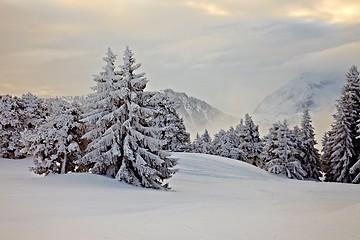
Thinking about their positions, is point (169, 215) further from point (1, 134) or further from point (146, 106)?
point (1, 134)

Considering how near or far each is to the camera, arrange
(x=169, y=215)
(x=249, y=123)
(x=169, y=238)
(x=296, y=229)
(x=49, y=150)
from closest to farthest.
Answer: (x=169, y=238) → (x=296, y=229) → (x=169, y=215) → (x=49, y=150) → (x=249, y=123)

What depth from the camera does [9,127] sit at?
34.3 meters

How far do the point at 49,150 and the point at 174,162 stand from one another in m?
6.83

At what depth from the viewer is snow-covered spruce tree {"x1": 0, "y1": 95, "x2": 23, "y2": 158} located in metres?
33.7

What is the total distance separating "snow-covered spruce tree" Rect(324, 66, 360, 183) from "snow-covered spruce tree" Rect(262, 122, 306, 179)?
6.77 m

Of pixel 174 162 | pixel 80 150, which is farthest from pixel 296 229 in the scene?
pixel 80 150

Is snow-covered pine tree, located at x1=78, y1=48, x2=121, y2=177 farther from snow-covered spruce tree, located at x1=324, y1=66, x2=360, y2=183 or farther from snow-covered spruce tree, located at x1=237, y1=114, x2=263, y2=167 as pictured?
snow-covered spruce tree, located at x1=237, y1=114, x2=263, y2=167

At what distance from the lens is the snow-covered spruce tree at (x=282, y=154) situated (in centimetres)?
4041

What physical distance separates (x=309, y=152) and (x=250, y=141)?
483 inches

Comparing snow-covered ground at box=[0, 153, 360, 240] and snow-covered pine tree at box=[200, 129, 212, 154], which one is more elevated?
snow-covered pine tree at box=[200, 129, 212, 154]

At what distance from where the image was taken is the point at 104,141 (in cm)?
1786

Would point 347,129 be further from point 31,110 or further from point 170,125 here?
point 31,110

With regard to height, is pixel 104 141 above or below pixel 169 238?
above

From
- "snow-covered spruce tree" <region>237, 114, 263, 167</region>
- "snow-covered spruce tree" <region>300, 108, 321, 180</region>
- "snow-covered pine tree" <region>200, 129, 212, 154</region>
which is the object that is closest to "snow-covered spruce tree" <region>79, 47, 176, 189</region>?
"snow-covered spruce tree" <region>300, 108, 321, 180</region>
